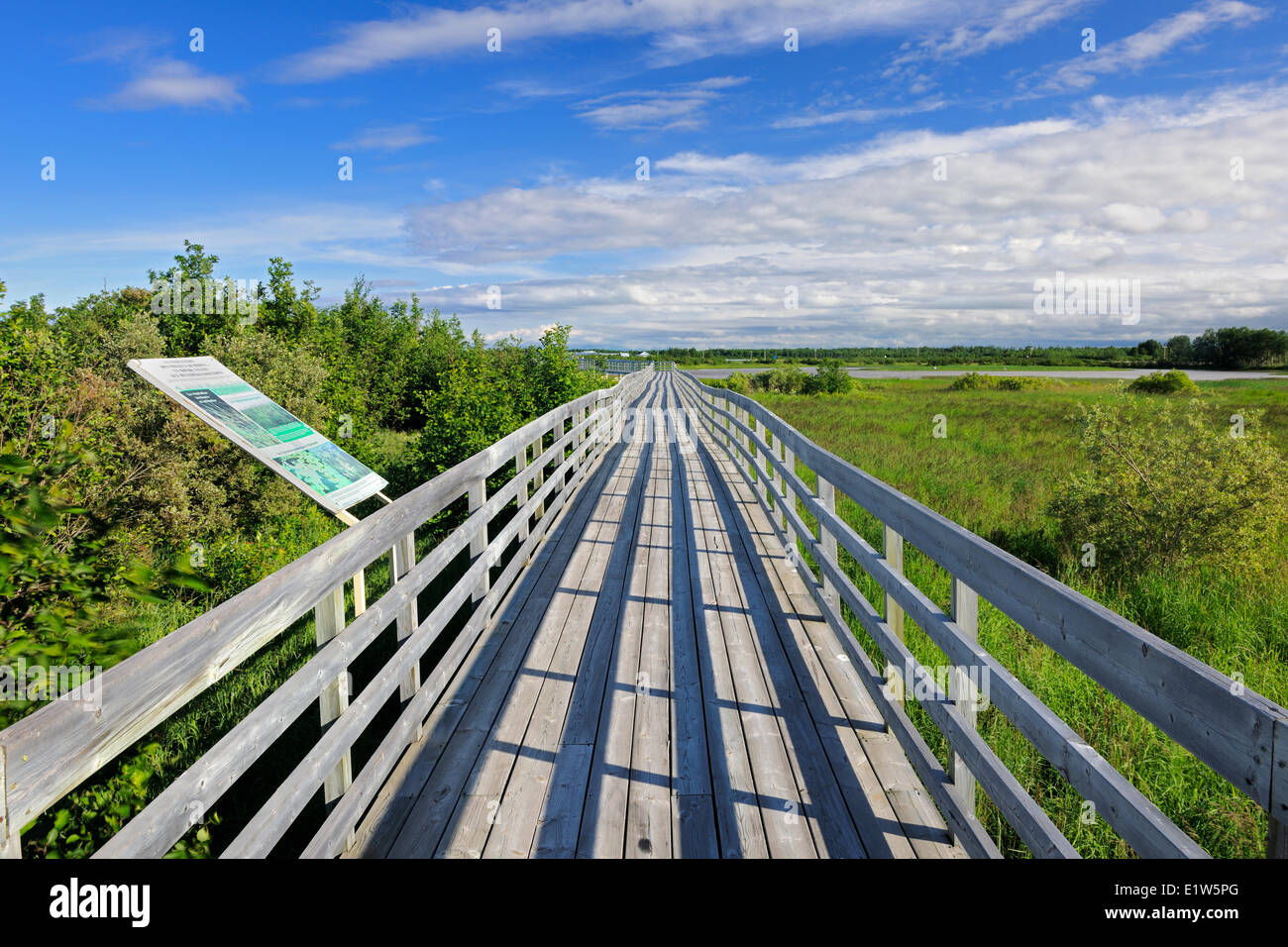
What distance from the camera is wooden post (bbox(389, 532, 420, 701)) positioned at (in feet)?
11.5

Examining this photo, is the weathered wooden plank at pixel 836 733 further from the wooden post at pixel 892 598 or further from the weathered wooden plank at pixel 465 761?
the weathered wooden plank at pixel 465 761

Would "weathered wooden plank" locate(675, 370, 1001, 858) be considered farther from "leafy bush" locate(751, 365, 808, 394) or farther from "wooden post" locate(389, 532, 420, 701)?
"leafy bush" locate(751, 365, 808, 394)

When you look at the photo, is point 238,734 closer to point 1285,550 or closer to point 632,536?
point 632,536

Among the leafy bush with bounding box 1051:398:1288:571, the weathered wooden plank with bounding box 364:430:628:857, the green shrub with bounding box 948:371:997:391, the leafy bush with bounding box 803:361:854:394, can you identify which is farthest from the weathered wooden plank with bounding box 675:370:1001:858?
the green shrub with bounding box 948:371:997:391

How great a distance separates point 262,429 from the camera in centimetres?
496

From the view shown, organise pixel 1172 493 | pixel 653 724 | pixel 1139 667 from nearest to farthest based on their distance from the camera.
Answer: pixel 1139 667 → pixel 653 724 → pixel 1172 493

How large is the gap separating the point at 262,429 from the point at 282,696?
3.21 meters

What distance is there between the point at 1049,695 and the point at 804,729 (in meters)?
2.01

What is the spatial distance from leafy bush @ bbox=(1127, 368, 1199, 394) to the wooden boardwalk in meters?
43.7

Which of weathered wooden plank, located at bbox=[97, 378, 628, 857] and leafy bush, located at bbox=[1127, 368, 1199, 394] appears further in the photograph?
leafy bush, located at bbox=[1127, 368, 1199, 394]

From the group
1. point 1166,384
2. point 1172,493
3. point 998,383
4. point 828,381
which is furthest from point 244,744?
point 998,383

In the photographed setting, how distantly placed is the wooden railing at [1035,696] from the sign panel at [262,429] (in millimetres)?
3393

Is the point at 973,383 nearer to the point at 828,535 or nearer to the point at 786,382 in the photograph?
the point at 786,382
